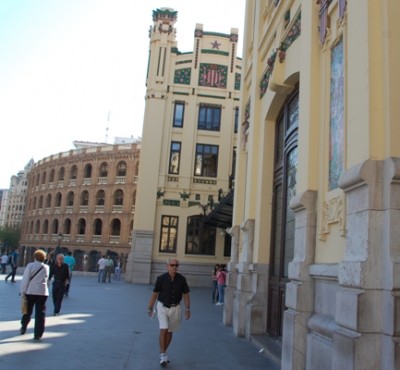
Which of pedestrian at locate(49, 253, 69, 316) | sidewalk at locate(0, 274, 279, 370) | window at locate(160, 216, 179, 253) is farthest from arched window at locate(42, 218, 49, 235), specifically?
pedestrian at locate(49, 253, 69, 316)

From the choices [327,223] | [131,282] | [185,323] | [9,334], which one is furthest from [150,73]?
[327,223]

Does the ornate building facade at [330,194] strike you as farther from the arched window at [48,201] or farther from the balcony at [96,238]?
the arched window at [48,201]

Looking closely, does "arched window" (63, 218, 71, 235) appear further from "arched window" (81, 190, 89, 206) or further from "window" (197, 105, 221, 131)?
"window" (197, 105, 221, 131)

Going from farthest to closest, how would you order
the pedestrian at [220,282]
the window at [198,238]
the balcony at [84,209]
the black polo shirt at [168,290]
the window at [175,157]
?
the balcony at [84,209]
the window at [175,157]
the window at [198,238]
the pedestrian at [220,282]
the black polo shirt at [168,290]

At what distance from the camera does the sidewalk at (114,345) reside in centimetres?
676

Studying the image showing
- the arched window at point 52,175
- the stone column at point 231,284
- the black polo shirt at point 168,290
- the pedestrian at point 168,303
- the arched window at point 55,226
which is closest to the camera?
the pedestrian at point 168,303

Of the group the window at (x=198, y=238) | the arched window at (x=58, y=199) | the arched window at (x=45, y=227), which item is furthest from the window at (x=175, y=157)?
the arched window at (x=45, y=227)

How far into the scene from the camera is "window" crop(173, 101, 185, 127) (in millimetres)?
29391

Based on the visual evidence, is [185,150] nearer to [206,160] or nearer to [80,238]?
[206,160]

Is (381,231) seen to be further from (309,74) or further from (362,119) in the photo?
(309,74)

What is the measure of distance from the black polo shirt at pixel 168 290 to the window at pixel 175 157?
21.5 metres

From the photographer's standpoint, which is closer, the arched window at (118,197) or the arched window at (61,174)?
the arched window at (118,197)

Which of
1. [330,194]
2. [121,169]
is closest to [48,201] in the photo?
[121,169]

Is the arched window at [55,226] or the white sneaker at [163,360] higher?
the arched window at [55,226]
